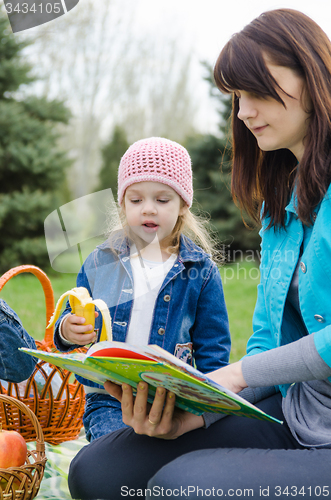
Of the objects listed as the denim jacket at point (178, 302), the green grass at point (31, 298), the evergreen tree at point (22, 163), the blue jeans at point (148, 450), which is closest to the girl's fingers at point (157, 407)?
the blue jeans at point (148, 450)

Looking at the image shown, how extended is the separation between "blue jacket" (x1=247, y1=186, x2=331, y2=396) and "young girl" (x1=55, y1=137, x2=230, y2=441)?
34 centimetres

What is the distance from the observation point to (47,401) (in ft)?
7.07

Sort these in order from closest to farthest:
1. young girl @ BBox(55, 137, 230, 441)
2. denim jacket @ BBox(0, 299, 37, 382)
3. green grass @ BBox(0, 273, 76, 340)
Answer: denim jacket @ BBox(0, 299, 37, 382) < young girl @ BBox(55, 137, 230, 441) < green grass @ BBox(0, 273, 76, 340)

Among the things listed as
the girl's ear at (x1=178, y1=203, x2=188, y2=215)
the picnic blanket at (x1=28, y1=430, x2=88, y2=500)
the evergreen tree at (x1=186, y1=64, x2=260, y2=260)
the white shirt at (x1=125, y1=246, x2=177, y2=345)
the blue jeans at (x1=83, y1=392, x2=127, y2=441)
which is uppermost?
the girl's ear at (x1=178, y1=203, x2=188, y2=215)

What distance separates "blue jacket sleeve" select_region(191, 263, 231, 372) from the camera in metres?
1.91

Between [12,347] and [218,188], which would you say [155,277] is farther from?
[218,188]

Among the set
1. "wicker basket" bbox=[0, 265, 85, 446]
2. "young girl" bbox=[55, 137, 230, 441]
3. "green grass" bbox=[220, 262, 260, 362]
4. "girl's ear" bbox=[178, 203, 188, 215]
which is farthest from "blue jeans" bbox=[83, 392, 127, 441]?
"green grass" bbox=[220, 262, 260, 362]

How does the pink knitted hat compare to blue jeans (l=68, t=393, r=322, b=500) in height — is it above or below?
above

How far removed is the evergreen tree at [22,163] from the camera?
8.27 meters

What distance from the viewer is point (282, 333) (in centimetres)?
147

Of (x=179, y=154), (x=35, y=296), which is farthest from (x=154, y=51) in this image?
(x=179, y=154)

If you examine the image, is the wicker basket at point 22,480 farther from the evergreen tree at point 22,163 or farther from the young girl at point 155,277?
the evergreen tree at point 22,163

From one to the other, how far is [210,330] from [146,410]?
655mm

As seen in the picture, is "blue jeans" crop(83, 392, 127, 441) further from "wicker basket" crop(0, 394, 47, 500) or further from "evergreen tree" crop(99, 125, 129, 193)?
"evergreen tree" crop(99, 125, 129, 193)
